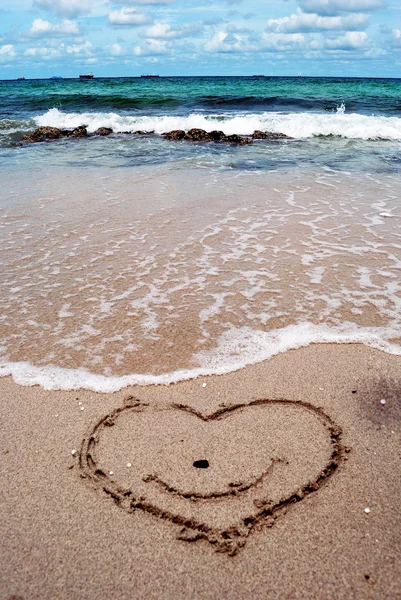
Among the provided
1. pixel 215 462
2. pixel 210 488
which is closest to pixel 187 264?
pixel 215 462

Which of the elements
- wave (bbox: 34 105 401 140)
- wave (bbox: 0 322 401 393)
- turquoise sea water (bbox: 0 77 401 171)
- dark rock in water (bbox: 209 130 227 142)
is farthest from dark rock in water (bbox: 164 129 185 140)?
wave (bbox: 0 322 401 393)

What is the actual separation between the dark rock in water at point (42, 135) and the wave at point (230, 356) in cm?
1375

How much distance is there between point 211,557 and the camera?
6.75 feet

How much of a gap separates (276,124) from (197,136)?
13.2 feet

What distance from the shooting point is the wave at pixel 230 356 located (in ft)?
10.6

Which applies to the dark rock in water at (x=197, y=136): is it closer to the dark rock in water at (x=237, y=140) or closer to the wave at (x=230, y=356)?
the dark rock in water at (x=237, y=140)

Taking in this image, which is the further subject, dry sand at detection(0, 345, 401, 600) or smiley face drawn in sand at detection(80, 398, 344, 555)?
smiley face drawn in sand at detection(80, 398, 344, 555)

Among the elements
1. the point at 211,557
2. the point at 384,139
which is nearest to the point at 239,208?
the point at 211,557

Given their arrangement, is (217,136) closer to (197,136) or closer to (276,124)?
(197,136)

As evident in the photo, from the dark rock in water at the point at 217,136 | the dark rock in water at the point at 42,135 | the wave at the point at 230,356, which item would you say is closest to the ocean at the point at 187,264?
the wave at the point at 230,356

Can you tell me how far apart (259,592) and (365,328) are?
7.99ft

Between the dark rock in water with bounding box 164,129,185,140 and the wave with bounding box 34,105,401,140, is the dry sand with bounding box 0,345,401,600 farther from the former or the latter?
the wave with bounding box 34,105,401,140

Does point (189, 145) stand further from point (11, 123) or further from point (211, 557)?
point (211, 557)

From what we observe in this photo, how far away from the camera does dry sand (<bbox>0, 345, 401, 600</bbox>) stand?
1.99 meters
